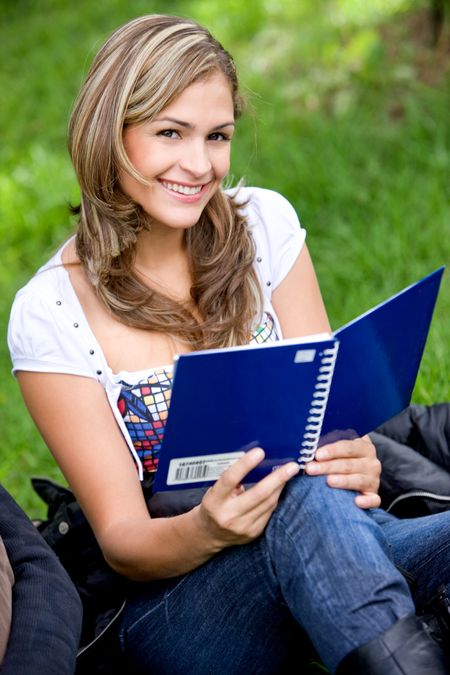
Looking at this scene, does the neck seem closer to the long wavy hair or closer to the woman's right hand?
the long wavy hair

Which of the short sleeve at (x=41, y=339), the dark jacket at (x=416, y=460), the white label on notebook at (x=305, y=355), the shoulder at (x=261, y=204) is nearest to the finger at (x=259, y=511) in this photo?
the white label on notebook at (x=305, y=355)

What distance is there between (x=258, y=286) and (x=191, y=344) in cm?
24

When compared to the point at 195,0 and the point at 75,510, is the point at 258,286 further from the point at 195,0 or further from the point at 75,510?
the point at 195,0

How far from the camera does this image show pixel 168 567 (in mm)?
2129

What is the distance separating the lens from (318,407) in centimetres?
193

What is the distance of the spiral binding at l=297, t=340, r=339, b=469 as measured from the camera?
1839 mm

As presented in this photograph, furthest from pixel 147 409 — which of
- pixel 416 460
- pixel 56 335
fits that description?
pixel 416 460

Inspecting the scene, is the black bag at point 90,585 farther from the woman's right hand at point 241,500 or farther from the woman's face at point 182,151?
the woman's face at point 182,151

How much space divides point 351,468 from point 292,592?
0.27 metres

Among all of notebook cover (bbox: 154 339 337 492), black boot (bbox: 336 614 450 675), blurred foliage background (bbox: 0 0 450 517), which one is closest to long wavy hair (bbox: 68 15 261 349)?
notebook cover (bbox: 154 339 337 492)

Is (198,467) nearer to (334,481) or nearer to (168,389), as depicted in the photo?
(334,481)

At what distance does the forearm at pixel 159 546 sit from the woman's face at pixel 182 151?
68 centimetres

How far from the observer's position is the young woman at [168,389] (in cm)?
192

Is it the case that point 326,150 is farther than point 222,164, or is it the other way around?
point 326,150
